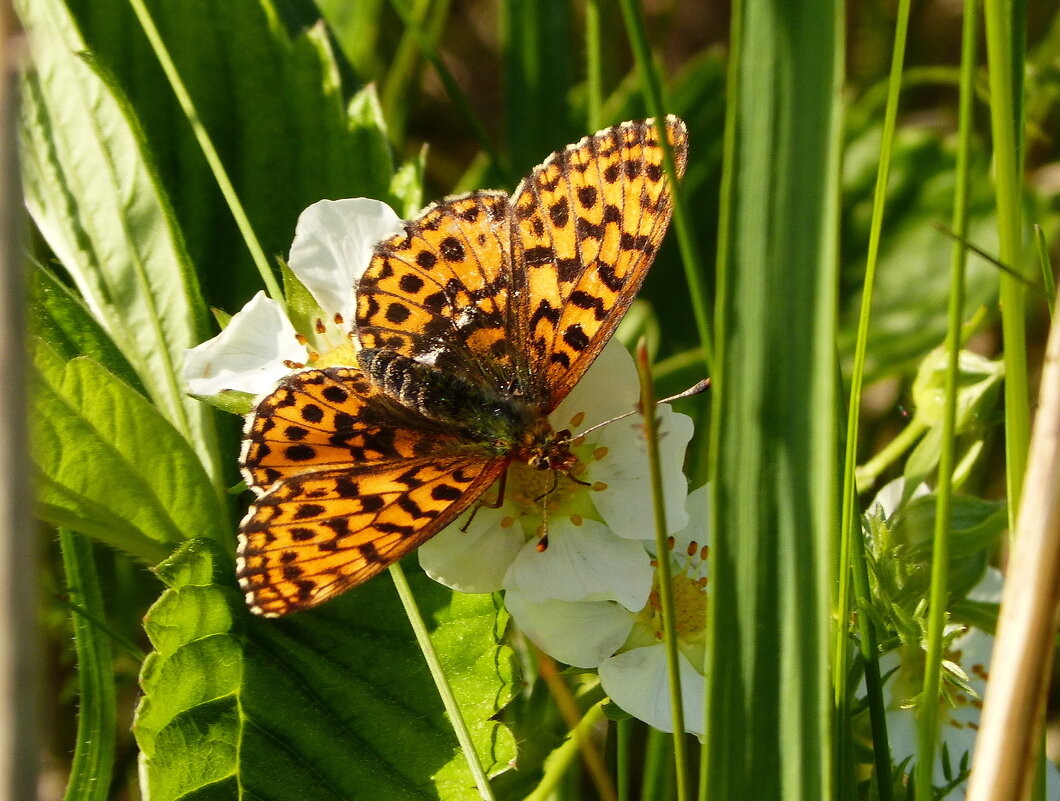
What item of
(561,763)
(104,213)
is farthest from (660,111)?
(104,213)

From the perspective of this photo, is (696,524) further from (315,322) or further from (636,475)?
(315,322)

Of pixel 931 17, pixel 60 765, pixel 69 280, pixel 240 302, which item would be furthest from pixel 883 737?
pixel 931 17

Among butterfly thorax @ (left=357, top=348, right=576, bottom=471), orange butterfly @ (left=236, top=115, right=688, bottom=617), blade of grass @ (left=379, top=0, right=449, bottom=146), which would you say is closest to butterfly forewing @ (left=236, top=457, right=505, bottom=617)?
orange butterfly @ (left=236, top=115, right=688, bottom=617)

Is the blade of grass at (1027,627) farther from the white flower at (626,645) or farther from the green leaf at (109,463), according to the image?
the green leaf at (109,463)

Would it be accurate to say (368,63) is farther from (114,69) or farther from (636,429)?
(636,429)

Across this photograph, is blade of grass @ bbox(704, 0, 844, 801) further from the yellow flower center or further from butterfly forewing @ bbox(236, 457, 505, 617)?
the yellow flower center

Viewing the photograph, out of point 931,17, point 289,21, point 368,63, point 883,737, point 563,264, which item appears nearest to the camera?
point 883,737
